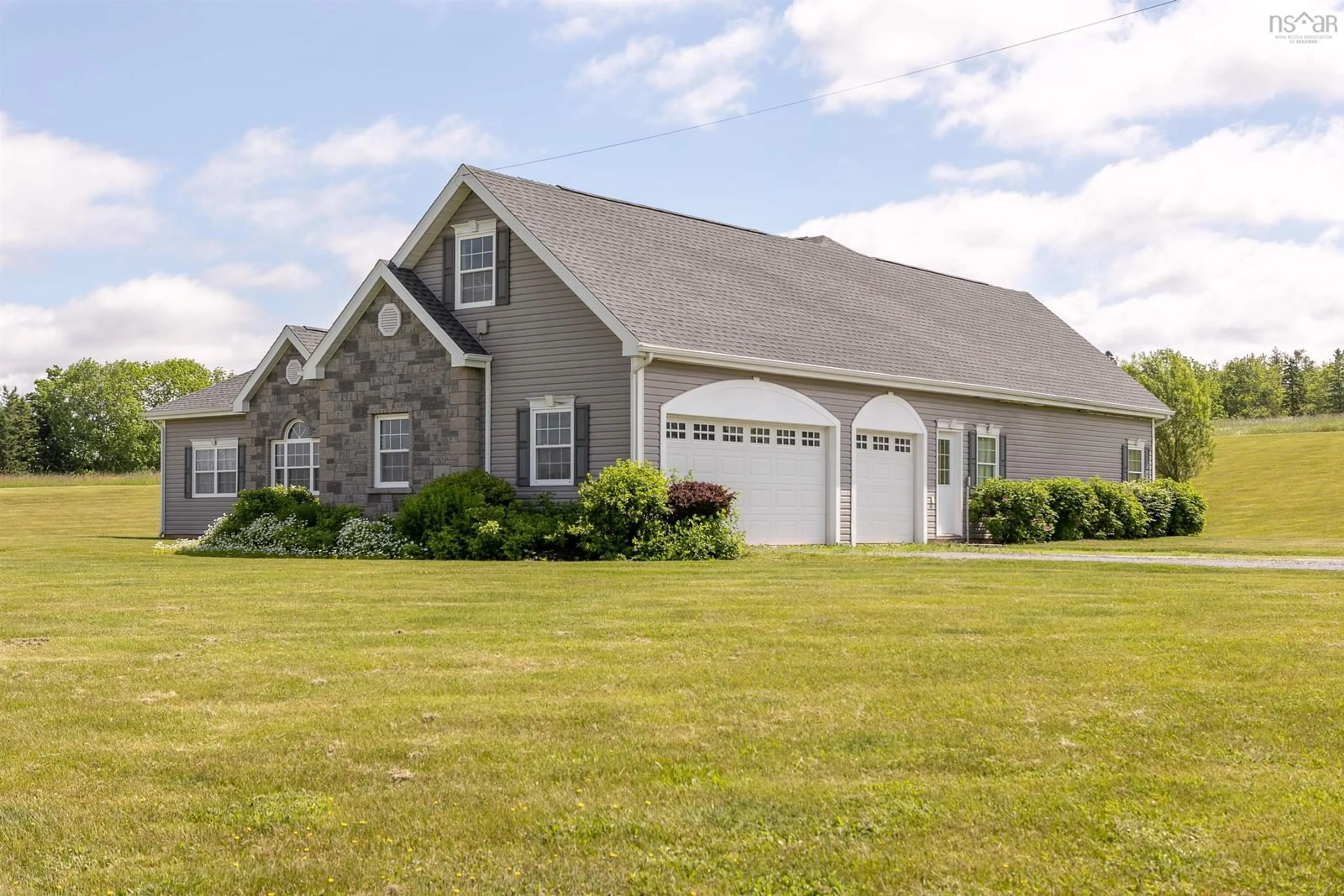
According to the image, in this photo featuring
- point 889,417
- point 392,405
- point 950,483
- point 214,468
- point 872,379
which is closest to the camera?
point 392,405

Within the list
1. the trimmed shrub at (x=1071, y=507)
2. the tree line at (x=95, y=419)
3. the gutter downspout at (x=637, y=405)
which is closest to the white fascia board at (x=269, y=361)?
the gutter downspout at (x=637, y=405)

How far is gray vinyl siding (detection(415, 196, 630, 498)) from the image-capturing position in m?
21.4

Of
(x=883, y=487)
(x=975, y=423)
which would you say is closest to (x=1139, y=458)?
(x=975, y=423)

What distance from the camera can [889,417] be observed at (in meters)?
25.6

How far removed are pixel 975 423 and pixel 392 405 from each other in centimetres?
1243

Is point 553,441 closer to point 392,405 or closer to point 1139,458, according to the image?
point 392,405

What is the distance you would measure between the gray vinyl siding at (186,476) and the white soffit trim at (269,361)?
238cm

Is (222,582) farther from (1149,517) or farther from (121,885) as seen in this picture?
(1149,517)

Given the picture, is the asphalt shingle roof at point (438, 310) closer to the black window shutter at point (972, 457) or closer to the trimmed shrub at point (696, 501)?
the trimmed shrub at point (696, 501)

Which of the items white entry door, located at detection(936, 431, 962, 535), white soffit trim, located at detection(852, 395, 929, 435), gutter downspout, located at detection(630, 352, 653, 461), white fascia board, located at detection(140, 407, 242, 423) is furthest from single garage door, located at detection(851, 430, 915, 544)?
white fascia board, located at detection(140, 407, 242, 423)

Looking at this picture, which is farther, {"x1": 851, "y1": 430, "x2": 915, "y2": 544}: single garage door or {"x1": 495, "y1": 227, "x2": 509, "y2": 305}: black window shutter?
{"x1": 851, "y1": 430, "x2": 915, "y2": 544}: single garage door

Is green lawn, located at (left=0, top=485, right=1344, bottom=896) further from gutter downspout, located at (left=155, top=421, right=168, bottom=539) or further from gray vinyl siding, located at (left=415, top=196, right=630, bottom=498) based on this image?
gutter downspout, located at (left=155, top=421, right=168, bottom=539)

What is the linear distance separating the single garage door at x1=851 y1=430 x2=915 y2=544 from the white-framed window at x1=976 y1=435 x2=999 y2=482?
2279 mm

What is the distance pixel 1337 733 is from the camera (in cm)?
689
